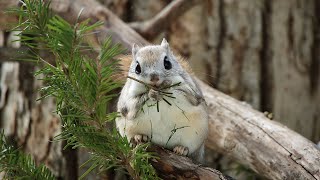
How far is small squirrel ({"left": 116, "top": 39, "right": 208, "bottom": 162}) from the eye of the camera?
1100 mm

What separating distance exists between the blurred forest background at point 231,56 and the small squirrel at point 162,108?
2.38 feet

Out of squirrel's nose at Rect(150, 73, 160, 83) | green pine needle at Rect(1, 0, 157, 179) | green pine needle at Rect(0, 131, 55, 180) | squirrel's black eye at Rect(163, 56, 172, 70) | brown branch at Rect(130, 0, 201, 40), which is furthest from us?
brown branch at Rect(130, 0, 201, 40)

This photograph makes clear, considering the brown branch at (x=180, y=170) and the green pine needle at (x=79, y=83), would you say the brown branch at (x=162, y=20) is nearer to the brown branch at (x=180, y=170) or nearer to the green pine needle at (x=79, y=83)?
the brown branch at (x=180, y=170)

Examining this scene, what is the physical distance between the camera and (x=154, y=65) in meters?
1.14

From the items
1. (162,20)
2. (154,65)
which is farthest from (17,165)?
(162,20)

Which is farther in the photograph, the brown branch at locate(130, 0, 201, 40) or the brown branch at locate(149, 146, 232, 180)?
the brown branch at locate(130, 0, 201, 40)

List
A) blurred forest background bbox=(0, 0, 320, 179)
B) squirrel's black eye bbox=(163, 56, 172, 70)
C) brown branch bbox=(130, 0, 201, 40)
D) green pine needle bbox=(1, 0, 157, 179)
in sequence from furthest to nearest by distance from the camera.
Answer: blurred forest background bbox=(0, 0, 320, 179)
brown branch bbox=(130, 0, 201, 40)
squirrel's black eye bbox=(163, 56, 172, 70)
green pine needle bbox=(1, 0, 157, 179)

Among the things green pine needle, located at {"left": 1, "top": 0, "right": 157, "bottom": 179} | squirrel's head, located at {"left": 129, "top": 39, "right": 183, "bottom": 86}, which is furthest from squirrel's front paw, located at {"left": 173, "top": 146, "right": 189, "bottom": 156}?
green pine needle, located at {"left": 1, "top": 0, "right": 157, "bottom": 179}

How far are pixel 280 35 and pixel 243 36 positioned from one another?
0.13 meters

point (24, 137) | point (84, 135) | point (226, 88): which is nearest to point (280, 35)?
point (226, 88)

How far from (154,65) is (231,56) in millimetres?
846

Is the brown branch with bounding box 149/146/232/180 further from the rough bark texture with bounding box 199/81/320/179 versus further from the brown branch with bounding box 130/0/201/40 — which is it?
the brown branch with bounding box 130/0/201/40

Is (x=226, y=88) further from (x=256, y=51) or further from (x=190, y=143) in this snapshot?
(x=190, y=143)

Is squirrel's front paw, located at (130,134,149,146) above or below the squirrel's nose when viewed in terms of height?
below
